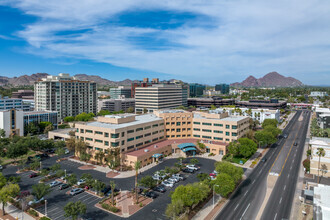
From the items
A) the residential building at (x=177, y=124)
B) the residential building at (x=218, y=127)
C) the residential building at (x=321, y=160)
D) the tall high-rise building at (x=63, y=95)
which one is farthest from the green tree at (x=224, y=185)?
the tall high-rise building at (x=63, y=95)

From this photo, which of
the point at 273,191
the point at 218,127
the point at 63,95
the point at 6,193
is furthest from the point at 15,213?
the point at 63,95

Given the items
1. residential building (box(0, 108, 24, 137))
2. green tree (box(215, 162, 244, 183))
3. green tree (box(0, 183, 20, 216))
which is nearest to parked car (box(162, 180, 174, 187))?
green tree (box(215, 162, 244, 183))

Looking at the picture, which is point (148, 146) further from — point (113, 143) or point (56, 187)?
point (56, 187)

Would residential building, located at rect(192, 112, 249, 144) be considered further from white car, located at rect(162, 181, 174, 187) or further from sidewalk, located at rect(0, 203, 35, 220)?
sidewalk, located at rect(0, 203, 35, 220)

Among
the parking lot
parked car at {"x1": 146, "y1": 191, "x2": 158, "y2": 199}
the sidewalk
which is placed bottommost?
the sidewalk

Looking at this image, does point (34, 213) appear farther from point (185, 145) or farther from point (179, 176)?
point (185, 145)

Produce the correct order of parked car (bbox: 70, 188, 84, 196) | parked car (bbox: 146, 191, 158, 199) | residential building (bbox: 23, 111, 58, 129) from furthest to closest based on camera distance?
residential building (bbox: 23, 111, 58, 129)
parked car (bbox: 70, 188, 84, 196)
parked car (bbox: 146, 191, 158, 199)
